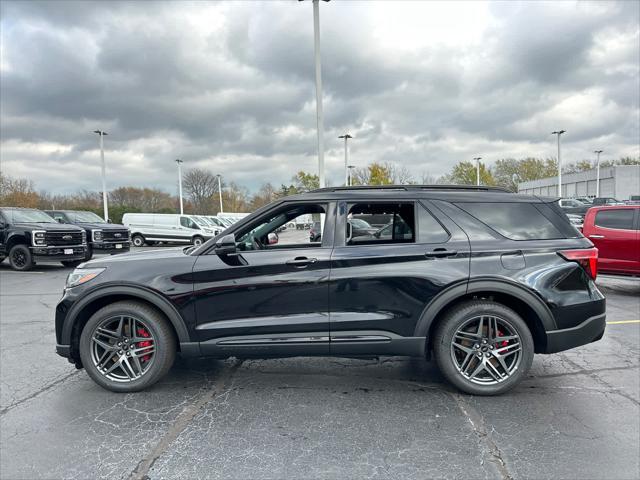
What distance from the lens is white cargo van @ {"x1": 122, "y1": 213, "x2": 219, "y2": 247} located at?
24266 mm

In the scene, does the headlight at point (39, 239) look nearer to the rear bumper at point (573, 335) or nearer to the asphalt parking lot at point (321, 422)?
the asphalt parking lot at point (321, 422)

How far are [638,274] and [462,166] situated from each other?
59861 mm

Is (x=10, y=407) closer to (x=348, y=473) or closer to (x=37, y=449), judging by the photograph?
(x=37, y=449)

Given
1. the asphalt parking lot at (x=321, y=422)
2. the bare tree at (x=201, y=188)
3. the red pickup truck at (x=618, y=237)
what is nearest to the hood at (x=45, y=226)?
the asphalt parking lot at (x=321, y=422)

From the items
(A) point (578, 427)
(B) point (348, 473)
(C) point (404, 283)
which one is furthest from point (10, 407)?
(A) point (578, 427)

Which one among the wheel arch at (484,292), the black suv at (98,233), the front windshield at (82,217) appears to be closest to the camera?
the wheel arch at (484,292)

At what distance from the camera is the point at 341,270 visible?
331 centimetres

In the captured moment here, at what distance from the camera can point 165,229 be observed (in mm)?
24516

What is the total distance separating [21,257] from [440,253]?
1322 cm

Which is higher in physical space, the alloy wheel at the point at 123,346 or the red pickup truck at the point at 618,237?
the red pickup truck at the point at 618,237

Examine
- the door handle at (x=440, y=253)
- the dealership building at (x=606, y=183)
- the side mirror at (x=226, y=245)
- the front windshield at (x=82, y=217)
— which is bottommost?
the door handle at (x=440, y=253)

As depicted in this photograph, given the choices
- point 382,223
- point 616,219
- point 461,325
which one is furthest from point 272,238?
point 616,219

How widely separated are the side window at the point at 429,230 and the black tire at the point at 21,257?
495 inches

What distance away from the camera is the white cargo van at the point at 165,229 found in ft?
79.6
